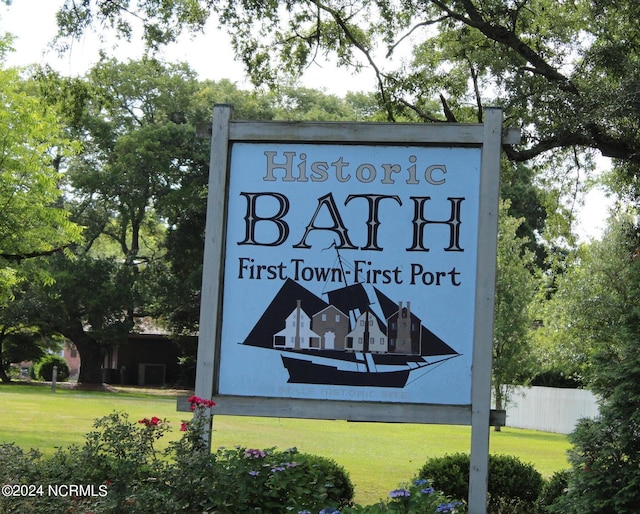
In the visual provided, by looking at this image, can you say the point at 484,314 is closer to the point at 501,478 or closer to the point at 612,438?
the point at 612,438

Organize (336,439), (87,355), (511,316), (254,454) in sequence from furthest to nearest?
(87,355) → (511,316) → (336,439) → (254,454)

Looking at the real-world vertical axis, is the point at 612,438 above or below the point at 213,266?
below

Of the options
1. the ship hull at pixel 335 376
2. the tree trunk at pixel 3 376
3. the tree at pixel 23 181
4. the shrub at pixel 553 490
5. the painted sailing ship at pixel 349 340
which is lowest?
the tree trunk at pixel 3 376

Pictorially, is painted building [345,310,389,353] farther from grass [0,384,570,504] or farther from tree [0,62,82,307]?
tree [0,62,82,307]

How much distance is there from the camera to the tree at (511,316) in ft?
109

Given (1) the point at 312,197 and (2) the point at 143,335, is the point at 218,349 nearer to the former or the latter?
(1) the point at 312,197

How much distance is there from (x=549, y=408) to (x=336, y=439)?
18.1 meters

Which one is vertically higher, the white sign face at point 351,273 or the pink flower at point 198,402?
the white sign face at point 351,273

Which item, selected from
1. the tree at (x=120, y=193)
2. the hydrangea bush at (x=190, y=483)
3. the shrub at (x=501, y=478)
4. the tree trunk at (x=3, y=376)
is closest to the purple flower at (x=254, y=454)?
the hydrangea bush at (x=190, y=483)

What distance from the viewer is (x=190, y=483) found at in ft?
19.7

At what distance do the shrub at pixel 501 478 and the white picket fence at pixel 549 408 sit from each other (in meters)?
23.8

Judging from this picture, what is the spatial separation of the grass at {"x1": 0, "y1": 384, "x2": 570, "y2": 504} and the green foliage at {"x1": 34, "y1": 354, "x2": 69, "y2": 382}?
25140 millimetres

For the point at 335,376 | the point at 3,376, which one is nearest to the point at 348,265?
the point at 335,376

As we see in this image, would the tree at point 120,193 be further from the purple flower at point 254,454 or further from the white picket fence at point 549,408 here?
the purple flower at point 254,454
